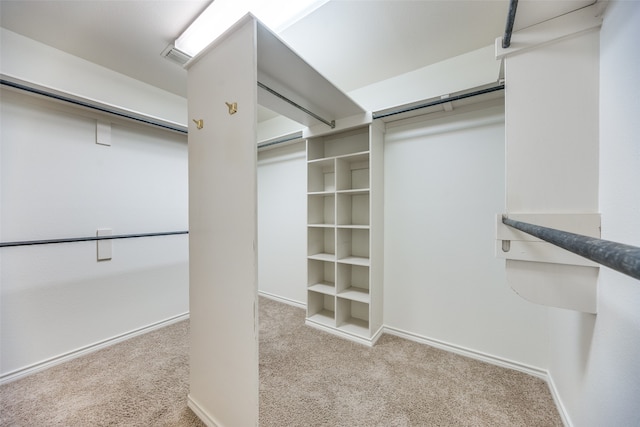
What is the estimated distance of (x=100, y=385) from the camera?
1665 mm

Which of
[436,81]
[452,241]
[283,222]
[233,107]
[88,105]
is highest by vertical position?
[436,81]

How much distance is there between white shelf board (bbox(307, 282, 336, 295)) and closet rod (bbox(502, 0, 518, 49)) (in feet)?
7.26

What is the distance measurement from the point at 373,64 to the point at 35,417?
345cm

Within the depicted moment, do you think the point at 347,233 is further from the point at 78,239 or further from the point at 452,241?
the point at 78,239

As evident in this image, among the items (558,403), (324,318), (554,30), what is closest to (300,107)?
(554,30)

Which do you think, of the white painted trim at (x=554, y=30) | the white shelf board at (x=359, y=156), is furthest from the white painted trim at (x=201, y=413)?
the white painted trim at (x=554, y=30)

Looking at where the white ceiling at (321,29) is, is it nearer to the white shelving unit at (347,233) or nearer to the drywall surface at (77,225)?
the drywall surface at (77,225)

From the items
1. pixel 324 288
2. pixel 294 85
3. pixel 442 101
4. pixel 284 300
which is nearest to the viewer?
pixel 294 85

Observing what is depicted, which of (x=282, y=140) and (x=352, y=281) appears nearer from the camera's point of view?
(x=352, y=281)

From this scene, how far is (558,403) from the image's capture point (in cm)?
145

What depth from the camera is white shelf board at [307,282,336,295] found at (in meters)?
2.47

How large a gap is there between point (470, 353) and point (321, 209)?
195 centimetres

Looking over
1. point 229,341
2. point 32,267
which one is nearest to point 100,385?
point 32,267

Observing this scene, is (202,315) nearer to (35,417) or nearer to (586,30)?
(35,417)
